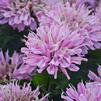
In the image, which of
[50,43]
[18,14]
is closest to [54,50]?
[50,43]

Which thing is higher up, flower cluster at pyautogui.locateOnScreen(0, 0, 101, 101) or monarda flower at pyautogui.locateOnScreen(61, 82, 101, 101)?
flower cluster at pyautogui.locateOnScreen(0, 0, 101, 101)

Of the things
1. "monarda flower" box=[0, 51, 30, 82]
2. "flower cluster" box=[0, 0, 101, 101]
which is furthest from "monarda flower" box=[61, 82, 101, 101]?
"monarda flower" box=[0, 51, 30, 82]

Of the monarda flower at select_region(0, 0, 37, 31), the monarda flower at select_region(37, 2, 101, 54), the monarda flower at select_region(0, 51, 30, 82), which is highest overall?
the monarda flower at select_region(0, 0, 37, 31)

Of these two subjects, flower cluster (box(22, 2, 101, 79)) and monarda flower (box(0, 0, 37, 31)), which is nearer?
flower cluster (box(22, 2, 101, 79))

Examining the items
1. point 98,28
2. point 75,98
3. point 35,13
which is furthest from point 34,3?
point 75,98

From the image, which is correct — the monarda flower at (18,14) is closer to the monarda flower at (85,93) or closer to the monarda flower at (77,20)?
the monarda flower at (77,20)

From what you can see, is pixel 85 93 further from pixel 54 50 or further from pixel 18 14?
pixel 18 14

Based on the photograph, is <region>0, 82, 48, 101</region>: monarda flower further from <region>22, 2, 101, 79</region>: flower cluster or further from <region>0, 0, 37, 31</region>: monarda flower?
<region>0, 0, 37, 31</region>: monarda flower
